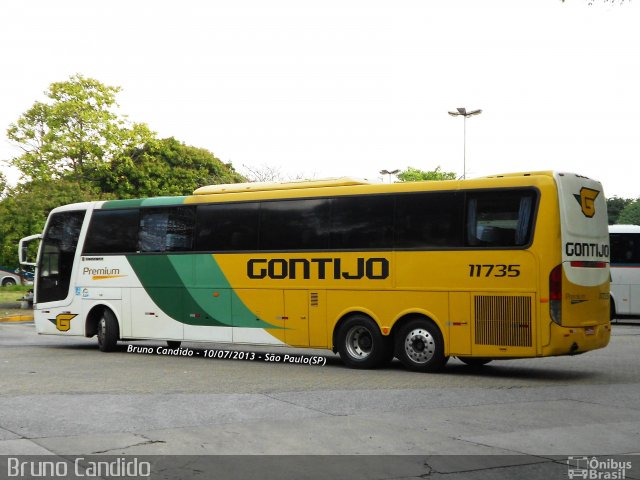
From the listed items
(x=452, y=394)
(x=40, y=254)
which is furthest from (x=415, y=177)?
(x=452, y=394)

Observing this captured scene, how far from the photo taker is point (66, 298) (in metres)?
20.0

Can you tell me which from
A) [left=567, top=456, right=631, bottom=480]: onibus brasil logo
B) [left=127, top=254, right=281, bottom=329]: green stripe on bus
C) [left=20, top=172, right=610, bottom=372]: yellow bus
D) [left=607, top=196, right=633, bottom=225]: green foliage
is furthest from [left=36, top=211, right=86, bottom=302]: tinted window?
[left=607, top=196, right=633, bottom=225]: green foliage

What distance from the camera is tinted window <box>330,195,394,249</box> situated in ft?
50.3

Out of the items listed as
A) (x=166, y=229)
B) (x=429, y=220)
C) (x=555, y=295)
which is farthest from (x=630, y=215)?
(x=555, y=295)

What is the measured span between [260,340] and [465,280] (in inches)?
172

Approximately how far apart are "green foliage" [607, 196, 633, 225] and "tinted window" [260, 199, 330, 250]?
327ft

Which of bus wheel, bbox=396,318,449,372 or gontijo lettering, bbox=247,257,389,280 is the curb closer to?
gontijo lettering, bbox=247,257,389,280

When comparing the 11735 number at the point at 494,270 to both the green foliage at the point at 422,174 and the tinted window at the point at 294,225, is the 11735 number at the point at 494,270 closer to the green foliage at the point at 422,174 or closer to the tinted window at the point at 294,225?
the tinted window at the point at 294,225

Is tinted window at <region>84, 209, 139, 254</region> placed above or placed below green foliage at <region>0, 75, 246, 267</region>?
below

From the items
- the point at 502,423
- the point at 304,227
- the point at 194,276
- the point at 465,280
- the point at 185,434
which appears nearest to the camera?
the point at 185,434

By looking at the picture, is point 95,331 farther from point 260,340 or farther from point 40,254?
point 260,340

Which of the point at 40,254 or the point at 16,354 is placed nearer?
the point at 16,354

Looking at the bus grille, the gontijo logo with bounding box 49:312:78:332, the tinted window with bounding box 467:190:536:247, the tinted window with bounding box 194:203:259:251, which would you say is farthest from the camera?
the gontijo logo with bounding box 49:312:78:332

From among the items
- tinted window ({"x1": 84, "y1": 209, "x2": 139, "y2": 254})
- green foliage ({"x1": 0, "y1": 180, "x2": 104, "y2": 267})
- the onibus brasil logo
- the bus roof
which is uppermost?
green foliage ({"x1": 0, "y1": 180, "x2": 104, "y2": 267})
